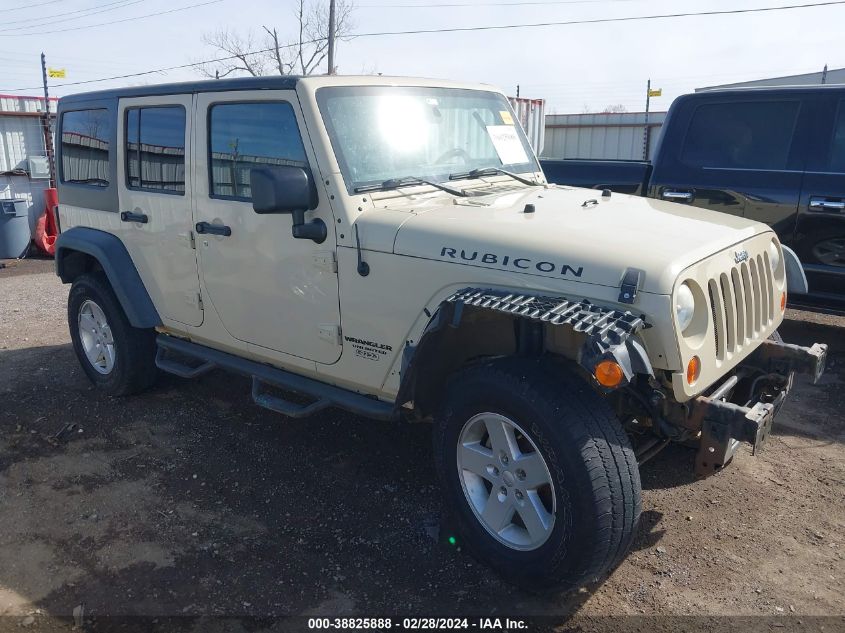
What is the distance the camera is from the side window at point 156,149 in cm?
439

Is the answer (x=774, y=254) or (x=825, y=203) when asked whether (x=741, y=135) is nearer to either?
(x=825, y=203)

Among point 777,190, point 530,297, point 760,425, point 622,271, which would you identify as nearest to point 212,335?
point 530,297

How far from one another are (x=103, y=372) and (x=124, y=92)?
204cm

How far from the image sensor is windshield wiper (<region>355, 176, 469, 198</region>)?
3584 mm

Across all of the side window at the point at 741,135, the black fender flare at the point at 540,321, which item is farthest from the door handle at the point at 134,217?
the side window at the point at 741,135

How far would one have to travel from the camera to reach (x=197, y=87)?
4.23 metres

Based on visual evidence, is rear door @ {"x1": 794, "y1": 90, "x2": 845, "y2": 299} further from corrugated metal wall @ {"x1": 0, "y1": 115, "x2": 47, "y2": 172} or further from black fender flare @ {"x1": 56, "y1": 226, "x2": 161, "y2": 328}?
corrugated metal wall @ {"x1": 0, "y1": 115, "x2": 47, "y2": 172}

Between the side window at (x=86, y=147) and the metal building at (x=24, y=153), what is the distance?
805 centimetres

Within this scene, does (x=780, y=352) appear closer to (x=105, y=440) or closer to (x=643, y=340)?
(x=643, y=340)

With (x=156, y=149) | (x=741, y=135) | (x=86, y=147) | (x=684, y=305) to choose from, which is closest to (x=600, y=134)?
(x=741, y=135)

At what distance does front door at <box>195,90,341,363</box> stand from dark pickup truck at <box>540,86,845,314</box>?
3.56 meters

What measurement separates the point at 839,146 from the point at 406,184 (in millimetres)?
3780

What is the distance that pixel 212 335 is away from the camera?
4.51 meters

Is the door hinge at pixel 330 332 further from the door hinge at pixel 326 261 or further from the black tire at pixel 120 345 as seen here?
the black tire at pixel 120 345
